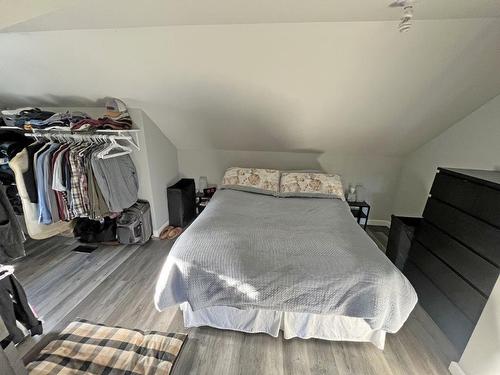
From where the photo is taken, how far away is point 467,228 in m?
1.51

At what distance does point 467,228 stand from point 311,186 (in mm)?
1446

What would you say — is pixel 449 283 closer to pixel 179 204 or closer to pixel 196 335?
pixel 196 335

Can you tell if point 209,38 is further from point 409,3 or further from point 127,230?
point 127,230

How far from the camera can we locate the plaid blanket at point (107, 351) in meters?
1.40

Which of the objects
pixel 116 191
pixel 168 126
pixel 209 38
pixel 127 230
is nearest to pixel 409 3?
pixel 209 38

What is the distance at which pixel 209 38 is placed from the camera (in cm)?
159

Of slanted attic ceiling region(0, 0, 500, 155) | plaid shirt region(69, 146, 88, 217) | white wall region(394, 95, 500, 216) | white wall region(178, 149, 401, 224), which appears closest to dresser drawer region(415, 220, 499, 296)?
white wall region(394, 95, 500, 216)

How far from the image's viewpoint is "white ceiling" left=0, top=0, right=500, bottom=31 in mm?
1220

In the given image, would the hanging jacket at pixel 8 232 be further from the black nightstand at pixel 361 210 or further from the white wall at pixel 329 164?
the black nightstand at pixel 361 210

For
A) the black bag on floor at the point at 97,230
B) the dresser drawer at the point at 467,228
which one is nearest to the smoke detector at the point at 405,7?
the dresser drawer at the point at 467,228

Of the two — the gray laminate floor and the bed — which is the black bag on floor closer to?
the gray laminate floor

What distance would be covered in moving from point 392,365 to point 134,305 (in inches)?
75.3

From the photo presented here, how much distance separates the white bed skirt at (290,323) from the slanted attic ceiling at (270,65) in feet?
5.85

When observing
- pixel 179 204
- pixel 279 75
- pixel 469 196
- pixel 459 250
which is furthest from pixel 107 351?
pixel 469 196
